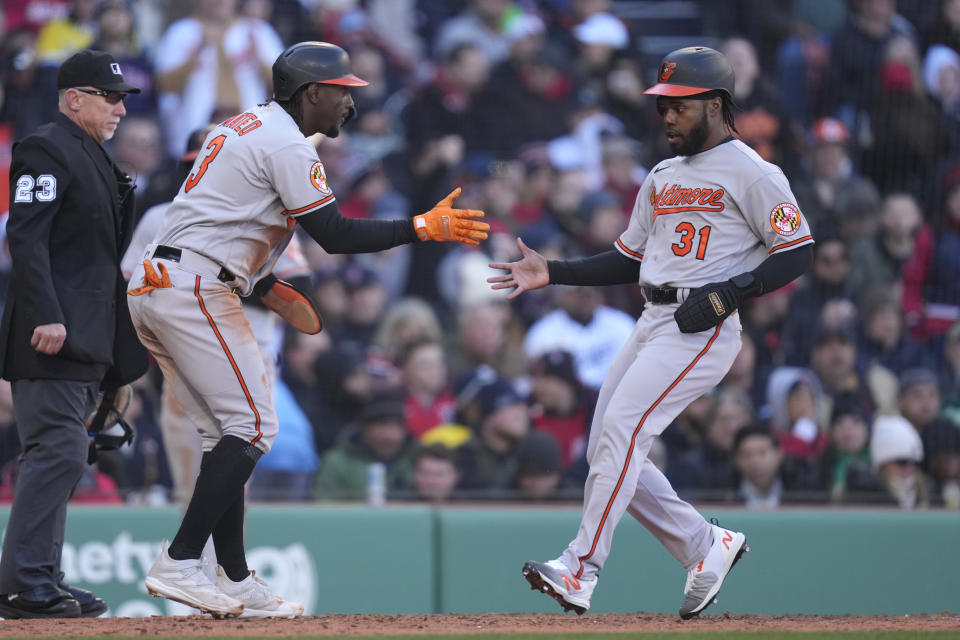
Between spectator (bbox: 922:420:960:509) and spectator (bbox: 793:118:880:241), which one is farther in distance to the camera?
spectator (bbox: 793:118:880:241)

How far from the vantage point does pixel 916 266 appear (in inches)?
356

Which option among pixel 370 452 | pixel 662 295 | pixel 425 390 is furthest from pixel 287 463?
pixel 662 295

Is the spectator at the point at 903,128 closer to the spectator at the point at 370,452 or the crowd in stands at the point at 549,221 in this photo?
the crowd in stands at the point at 549,221

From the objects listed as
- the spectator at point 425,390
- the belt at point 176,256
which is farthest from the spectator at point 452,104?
the belt at point 176,256

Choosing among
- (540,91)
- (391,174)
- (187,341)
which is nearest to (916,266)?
(540,91)

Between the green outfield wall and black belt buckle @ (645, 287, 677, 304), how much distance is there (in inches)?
81.2

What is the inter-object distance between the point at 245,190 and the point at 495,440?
340 centimetres

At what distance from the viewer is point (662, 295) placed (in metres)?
4.72

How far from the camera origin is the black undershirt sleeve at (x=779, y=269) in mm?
4555

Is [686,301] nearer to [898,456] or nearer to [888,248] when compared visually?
[898,456]

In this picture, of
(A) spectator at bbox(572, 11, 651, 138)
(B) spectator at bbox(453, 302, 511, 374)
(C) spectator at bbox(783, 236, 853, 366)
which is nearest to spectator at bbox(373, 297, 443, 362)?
(B) spectator at bbox(453, 302, 511, 374)

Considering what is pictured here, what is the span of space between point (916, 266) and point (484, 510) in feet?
13.4

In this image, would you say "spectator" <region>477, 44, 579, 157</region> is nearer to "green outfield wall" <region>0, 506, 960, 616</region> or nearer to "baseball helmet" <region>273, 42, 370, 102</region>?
"green outfield wall" <region>0, 506, 960, 616</region>

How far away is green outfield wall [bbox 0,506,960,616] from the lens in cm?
643
